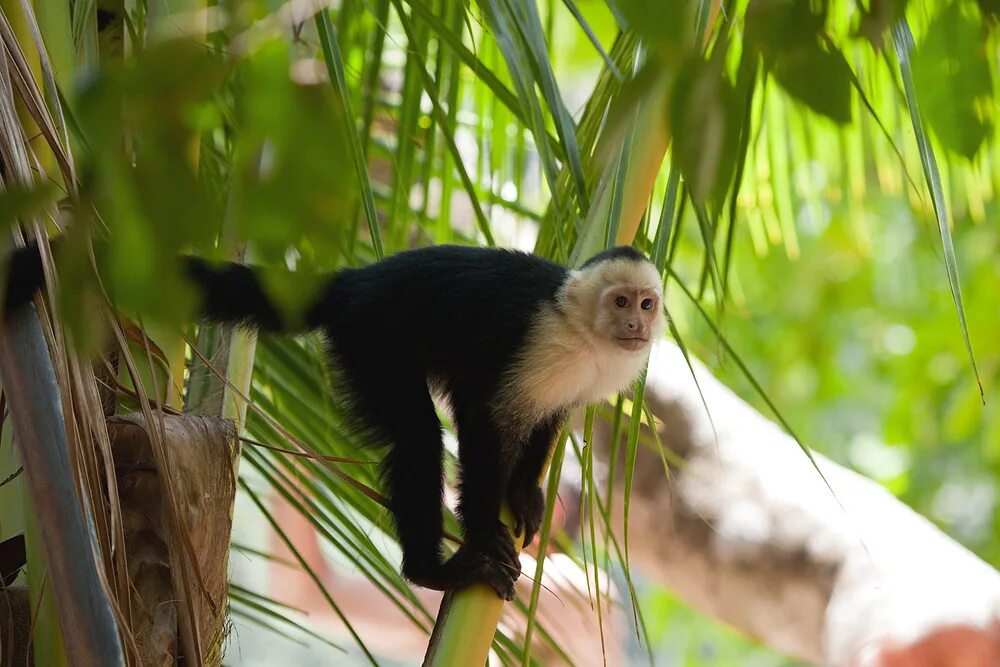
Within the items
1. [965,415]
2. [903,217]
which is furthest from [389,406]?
[903,217]

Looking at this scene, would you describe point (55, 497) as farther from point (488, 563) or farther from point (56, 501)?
point (488, 563)

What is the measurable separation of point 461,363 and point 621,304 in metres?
0.31

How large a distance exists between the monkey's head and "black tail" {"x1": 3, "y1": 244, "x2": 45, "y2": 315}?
107cm

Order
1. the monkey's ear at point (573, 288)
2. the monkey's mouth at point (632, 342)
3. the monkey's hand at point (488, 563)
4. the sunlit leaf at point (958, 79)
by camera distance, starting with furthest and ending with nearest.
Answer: the monkey's mouth at point (632, 342), the monkey's ear at point (573, 288), the monkey's hand at point (488, 563), the sunlit leaf at point (958, 79)

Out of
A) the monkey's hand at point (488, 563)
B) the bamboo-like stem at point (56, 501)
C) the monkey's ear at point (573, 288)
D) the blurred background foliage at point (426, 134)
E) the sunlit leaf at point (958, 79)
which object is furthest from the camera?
the monkey's ear at point (573, 288)

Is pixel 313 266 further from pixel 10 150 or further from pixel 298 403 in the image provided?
pixel 298 403

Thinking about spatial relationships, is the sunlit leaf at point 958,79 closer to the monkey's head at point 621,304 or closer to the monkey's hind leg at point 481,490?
the monkey's hind leg at point 481,490

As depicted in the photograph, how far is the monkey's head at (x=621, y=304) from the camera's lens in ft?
6.03

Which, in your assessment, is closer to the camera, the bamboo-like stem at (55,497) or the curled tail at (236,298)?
the bamboo-like stem at (55,497)

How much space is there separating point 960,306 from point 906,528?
249 cm

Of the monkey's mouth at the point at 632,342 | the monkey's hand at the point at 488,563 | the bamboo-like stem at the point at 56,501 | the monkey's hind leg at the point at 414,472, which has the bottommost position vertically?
the bamboo-like stem at the point at 56,501

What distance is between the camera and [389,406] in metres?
1.76

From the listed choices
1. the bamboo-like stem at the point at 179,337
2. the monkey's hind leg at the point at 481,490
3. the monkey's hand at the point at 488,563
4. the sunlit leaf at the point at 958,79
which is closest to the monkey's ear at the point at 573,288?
the monkey's hind leg at the point at 481,490

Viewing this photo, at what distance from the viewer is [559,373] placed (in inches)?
71.8
